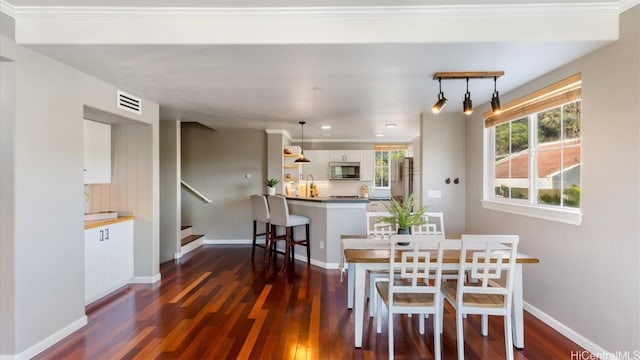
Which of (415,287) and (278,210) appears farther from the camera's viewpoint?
(278,210)

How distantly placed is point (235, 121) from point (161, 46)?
122 inches

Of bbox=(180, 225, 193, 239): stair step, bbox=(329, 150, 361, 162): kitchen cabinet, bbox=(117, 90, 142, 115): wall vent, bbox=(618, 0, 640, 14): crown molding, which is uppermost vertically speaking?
bbox=(618, 0, 640, 14): crown molding

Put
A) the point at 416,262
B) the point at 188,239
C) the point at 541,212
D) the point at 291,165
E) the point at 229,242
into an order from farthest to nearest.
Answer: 1. the point at 291,165
2. the point at 229,242
3. the point at 188,239
4. the point at 541,212
5. the point at 416,262

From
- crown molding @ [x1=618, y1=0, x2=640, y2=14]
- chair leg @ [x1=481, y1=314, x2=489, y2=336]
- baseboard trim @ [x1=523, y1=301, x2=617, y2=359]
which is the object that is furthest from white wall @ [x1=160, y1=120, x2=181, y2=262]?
crown molding @ [x1=618, y1=0, x2=640, y2=14]

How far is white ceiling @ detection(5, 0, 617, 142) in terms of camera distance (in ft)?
7.57

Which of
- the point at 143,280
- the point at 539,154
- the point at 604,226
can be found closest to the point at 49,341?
the point at 143,280

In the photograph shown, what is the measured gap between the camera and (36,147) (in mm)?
2477

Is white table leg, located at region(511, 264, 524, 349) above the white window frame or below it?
below

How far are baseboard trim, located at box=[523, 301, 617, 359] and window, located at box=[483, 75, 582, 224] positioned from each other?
2.97 feet

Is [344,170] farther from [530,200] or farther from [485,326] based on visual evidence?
[485,326]

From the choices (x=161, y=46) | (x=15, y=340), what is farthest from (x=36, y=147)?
(x=15, y=340)

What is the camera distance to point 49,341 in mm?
2572

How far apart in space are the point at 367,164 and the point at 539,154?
188 inches

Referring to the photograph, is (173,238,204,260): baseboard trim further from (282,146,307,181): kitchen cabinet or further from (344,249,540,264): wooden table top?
(344,249,540,264): wooden table top
